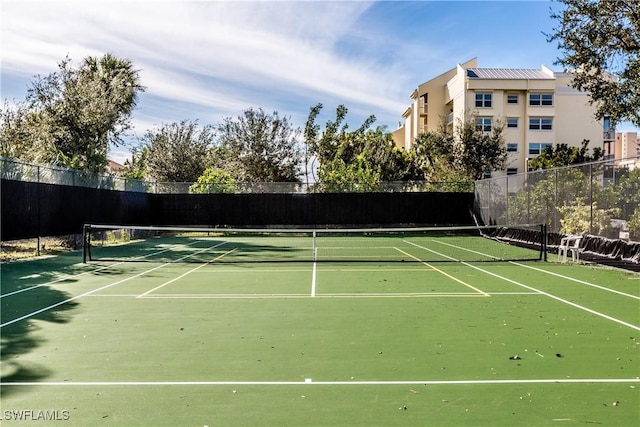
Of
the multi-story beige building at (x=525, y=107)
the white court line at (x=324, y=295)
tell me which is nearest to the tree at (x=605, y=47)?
the white court line at (x=324, y=295)

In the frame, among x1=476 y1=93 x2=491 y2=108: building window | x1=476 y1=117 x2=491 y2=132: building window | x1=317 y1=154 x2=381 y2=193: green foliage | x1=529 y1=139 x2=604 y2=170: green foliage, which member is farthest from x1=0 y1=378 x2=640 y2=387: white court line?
x1=476 y1=93 x2=491 y2=108: building window

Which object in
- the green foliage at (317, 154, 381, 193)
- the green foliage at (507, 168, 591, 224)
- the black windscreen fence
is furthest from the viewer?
the green foliage at (317, 154, 381, 193)

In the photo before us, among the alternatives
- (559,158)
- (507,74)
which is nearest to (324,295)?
(559,158)

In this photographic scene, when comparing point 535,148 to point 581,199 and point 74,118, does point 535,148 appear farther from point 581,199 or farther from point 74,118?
point 74,118

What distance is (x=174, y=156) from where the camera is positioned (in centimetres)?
4200

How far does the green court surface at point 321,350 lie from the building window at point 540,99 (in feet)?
118

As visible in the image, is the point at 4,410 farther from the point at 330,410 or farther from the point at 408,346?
the point at 408,346

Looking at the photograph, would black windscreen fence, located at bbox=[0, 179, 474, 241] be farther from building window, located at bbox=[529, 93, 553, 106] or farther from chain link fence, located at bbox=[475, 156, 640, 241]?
building window, located at bbox=[529, 93, 553, 106]

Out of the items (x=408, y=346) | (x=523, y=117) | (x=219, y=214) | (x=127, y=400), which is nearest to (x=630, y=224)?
(x=408, y=346)

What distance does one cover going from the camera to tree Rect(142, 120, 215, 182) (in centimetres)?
4206

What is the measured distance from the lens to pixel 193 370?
18.8 ft

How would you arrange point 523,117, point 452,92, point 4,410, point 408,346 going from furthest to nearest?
point 452,92 → point 523,117 → point 408,346 → point 4,410

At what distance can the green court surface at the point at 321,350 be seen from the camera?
4617 millimetres

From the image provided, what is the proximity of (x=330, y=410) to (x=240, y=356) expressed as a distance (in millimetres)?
1940
